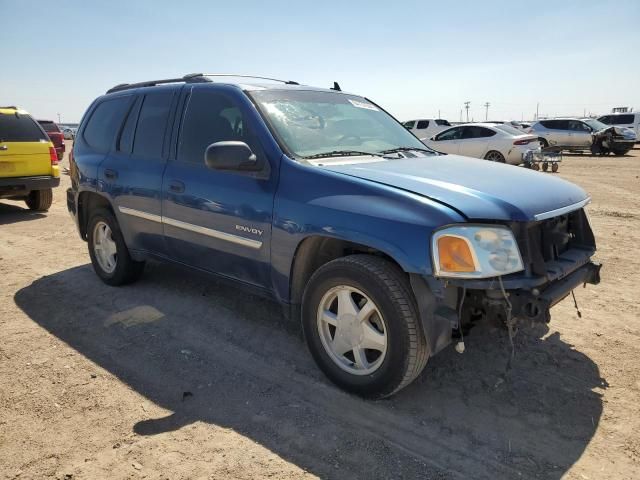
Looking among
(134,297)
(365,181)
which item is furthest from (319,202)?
(134,297)

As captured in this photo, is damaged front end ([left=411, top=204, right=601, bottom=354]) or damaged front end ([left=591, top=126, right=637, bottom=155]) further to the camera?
damaged front end ([left=591, top=126, right=637, bottom=155])

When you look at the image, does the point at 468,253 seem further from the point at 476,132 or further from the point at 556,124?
the point at 556,124

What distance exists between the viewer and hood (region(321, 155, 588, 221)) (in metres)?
2.60

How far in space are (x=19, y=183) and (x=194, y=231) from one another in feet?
20.5

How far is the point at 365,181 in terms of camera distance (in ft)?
9.39

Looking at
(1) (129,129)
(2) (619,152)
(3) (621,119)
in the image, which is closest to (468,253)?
(1) (129,129)

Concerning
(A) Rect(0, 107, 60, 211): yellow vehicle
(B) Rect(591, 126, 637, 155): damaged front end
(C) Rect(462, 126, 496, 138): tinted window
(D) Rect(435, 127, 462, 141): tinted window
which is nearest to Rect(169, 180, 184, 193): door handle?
(A) Rect(0, 107, 60, 211): yellow vehicle

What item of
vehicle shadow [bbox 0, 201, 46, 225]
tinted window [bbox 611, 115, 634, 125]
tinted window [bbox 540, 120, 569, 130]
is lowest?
vehicle shadow [bbox 0, 201, 46, 225]

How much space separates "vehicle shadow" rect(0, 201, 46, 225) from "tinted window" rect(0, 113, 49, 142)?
1.35 metres

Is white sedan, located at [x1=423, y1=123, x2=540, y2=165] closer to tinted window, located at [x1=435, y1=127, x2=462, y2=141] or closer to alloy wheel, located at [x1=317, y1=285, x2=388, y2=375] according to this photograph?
tinted window, located at [x1=435, y1=127, x2=462, y2=141]

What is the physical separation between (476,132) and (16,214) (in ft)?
43.0

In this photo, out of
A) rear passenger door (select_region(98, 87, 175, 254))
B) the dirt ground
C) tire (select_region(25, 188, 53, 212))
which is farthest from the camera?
tire (select_region(25, 188, 53, 212))

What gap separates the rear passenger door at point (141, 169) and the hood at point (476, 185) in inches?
68.4

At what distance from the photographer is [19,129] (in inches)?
340
